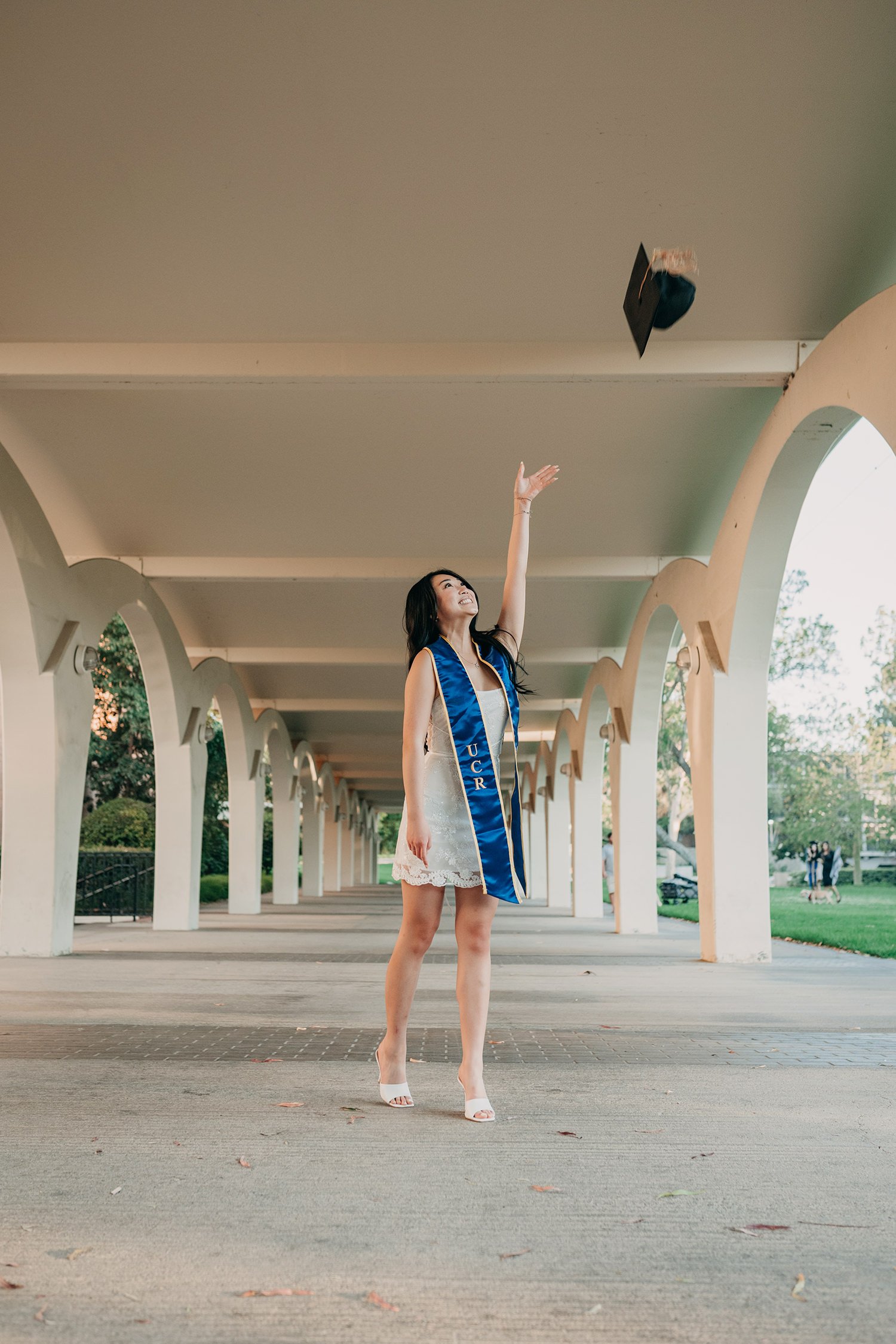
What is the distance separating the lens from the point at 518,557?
4.05 metres

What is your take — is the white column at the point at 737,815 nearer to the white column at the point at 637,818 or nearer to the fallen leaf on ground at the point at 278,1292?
the white column at the point at 637,818

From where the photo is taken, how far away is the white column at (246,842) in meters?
19.3

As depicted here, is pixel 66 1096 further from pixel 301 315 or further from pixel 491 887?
pixel 301 315

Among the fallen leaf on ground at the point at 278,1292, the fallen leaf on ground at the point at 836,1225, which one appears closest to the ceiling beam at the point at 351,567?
the fallen leaf on ground at the point at 836,1225

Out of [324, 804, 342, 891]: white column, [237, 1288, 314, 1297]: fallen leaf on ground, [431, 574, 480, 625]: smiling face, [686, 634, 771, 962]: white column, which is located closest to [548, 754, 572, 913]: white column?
[324, 804, 342, 891]: white column

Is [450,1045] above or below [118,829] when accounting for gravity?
below

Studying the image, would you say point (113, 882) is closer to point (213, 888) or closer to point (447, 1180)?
point (213, 888)

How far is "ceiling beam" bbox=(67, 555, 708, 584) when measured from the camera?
13109 mm

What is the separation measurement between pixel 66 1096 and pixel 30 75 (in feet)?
16.9

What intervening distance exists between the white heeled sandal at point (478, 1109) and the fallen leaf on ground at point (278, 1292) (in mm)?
1492

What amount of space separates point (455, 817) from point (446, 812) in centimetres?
4

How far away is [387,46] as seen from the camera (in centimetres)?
587

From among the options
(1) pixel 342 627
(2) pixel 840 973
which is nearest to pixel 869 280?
(2) pixel 840 973

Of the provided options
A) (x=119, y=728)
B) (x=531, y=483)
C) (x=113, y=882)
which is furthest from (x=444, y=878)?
(x=119, y=728)
